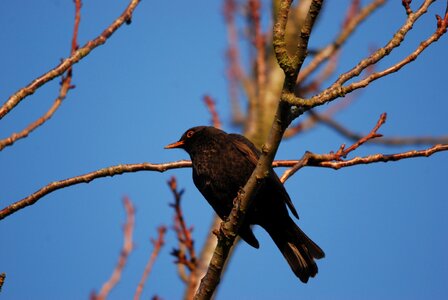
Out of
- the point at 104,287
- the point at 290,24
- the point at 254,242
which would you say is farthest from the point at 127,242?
the point at 290,24

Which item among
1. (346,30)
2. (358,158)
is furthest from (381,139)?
(358,158)

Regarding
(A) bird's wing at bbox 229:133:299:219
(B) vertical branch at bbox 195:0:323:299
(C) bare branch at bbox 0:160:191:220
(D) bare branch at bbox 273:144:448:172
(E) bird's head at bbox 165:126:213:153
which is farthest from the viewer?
(E) bird's head at bbox 165:126:213:153

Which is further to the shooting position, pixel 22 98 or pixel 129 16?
pixel 129 16

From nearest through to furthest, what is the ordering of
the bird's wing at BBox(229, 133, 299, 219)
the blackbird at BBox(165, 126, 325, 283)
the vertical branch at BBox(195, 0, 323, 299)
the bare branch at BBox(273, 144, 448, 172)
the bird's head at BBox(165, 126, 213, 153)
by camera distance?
the vertical branch at BBox(195, 0, 323, 299), the bare branch at BBox(273, 144, 448, 172), the bird's wing at BBox(229, 133, 299, 219), the blackbird at BBox(165, 126, 325, 283), the bird's head at BBox(165, 126, 213, 153)

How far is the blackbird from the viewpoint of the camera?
480 cm

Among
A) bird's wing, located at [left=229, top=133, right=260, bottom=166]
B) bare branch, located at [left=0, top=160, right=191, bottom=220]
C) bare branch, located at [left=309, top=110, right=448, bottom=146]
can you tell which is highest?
bare branch, located at [left=309, top=110, right=448, bottom=146]

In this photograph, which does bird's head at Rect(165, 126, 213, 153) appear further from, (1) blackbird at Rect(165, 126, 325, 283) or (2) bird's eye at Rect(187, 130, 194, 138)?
(1) blackbird at Rect(165, 126, 325, 283)

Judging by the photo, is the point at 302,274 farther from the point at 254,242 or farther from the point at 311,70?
the point at 311,70

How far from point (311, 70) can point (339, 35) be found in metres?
0.95

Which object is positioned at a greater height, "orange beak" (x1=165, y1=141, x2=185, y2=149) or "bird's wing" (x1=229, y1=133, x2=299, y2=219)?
"orange beak" (x1=165, y1=141, x2=185, y2=149)

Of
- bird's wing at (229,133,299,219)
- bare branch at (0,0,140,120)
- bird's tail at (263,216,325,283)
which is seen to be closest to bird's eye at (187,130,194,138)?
bird's wing at (229,133,299,219)

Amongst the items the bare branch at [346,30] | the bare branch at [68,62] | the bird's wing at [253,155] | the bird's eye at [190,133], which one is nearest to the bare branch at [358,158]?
the bird's wing at [253,155]

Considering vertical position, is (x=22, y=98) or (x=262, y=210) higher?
(x=262, y=210)

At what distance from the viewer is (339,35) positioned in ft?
29.1
